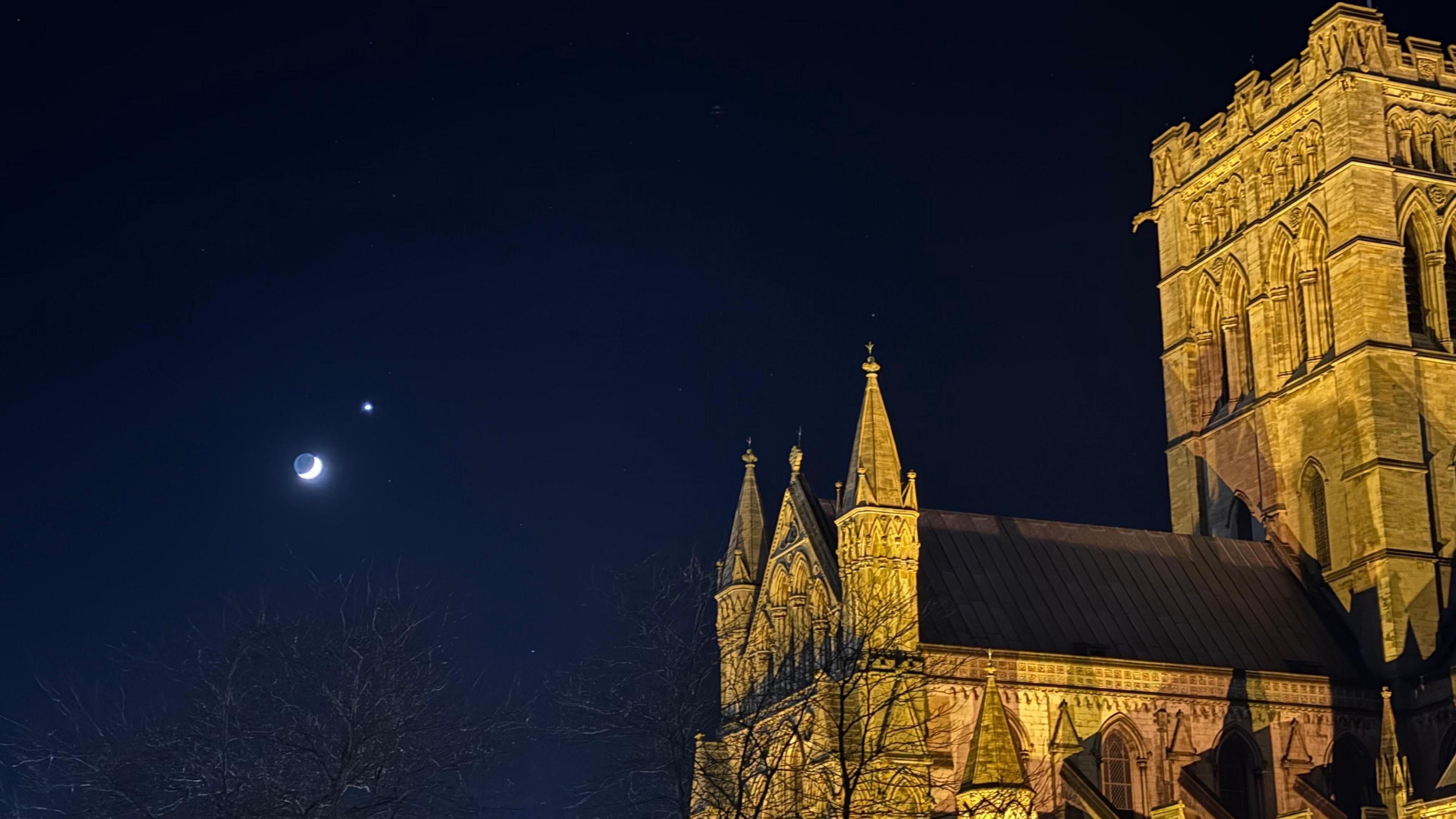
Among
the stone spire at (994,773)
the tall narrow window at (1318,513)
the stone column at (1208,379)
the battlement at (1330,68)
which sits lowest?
the stone spire at (994,773)

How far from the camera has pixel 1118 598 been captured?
59188mm

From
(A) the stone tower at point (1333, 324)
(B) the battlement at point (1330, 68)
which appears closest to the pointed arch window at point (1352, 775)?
(A) the stone tower at point (1333, 324)

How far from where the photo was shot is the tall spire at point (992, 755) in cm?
4941

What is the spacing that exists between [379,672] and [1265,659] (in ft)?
84.2

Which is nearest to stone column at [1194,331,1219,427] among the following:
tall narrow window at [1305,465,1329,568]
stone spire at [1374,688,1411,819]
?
tall narrow window at [1305,465,1329,568]

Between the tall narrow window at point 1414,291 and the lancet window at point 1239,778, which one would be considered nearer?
the lancet window at point 1239,778

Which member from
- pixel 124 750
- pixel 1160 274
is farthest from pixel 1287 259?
pixel 124 750

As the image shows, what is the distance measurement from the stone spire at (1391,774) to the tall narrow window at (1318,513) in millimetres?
9446

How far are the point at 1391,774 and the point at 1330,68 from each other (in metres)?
24.1

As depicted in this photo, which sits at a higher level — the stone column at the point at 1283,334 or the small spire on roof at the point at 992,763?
the stone column at the point at 1283,334

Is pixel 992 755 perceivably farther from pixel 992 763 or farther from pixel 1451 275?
pixel 1451 275

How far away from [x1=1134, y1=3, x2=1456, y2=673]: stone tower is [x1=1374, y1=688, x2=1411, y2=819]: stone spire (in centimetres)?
643

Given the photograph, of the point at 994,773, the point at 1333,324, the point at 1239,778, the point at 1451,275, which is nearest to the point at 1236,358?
the point at 1333,324

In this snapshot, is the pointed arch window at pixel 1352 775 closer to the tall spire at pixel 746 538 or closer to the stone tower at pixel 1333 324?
the stone tower at pixel 1333 324
